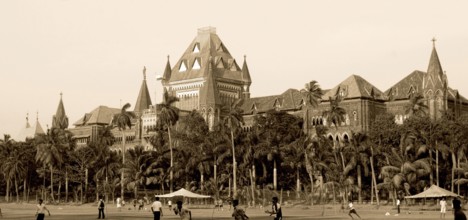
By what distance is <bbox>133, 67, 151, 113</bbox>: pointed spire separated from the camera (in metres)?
181

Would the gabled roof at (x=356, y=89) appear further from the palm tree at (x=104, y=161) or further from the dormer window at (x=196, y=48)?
the dormer window at (x=196, y=48)

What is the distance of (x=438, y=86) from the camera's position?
126875 mm

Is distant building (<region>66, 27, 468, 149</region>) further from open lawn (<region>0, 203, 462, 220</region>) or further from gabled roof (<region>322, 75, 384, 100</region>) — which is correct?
open lawn (<region>0, 203, 462, 220</region>)

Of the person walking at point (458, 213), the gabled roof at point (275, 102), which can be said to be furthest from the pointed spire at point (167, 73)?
the person walking at point (458, 213)

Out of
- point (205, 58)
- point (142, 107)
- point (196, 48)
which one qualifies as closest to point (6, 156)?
point (142, 107)

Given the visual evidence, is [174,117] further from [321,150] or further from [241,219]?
[241,219]

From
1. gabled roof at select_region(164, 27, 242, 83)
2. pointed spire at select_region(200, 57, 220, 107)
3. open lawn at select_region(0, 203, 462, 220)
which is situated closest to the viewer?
open lawn at select_region(0, 203, 462, 220)

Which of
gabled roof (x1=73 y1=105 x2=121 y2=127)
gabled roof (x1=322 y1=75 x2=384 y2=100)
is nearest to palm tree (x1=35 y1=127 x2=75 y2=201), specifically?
gabled roof (x1=322 y1=75 x2=384 y2=100)

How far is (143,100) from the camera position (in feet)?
600

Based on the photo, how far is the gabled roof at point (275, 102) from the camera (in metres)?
156

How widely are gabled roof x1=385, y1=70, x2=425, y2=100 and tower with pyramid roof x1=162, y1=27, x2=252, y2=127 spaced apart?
161ft

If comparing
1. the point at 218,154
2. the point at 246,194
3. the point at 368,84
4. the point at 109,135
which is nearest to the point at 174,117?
the point at 218,154

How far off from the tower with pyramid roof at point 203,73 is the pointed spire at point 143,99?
6.02m

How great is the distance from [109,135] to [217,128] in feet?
89.3
